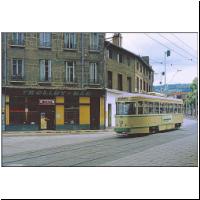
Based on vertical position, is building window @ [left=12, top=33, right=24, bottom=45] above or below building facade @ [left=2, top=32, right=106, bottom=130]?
above

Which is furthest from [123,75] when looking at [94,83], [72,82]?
[72,82]

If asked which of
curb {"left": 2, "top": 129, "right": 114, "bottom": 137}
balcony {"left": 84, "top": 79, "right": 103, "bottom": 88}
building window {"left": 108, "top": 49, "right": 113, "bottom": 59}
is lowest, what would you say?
curb {"left": 2, "top": 129, "right": 114, "bottom": 137}

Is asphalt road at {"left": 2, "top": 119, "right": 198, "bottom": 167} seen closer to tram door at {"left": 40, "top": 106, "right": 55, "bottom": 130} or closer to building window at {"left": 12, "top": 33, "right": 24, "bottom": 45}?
tram door at {"left": 40, "top": 106, "right": 55, "bottom": 130}

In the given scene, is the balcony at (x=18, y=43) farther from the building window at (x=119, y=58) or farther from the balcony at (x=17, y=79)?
the building window at (x=119, y=58)

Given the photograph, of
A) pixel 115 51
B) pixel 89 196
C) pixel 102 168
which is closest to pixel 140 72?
pixel 115 51

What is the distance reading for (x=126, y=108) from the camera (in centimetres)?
1175

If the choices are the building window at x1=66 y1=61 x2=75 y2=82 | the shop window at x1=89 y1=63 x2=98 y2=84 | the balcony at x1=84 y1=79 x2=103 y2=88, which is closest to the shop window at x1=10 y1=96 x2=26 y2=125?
the building window at x1=66 y1=61 x2=75 y2=82

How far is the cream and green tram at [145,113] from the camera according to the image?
38.2 feet

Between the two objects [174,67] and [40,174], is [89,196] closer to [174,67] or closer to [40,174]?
[40,174]

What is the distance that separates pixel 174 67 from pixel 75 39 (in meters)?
2.60

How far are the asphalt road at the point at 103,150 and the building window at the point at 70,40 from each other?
225 cm

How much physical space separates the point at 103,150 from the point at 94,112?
108 centimetres

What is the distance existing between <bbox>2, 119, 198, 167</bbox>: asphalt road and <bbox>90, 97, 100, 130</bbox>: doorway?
237 millimetres

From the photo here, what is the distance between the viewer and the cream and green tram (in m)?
11.6
